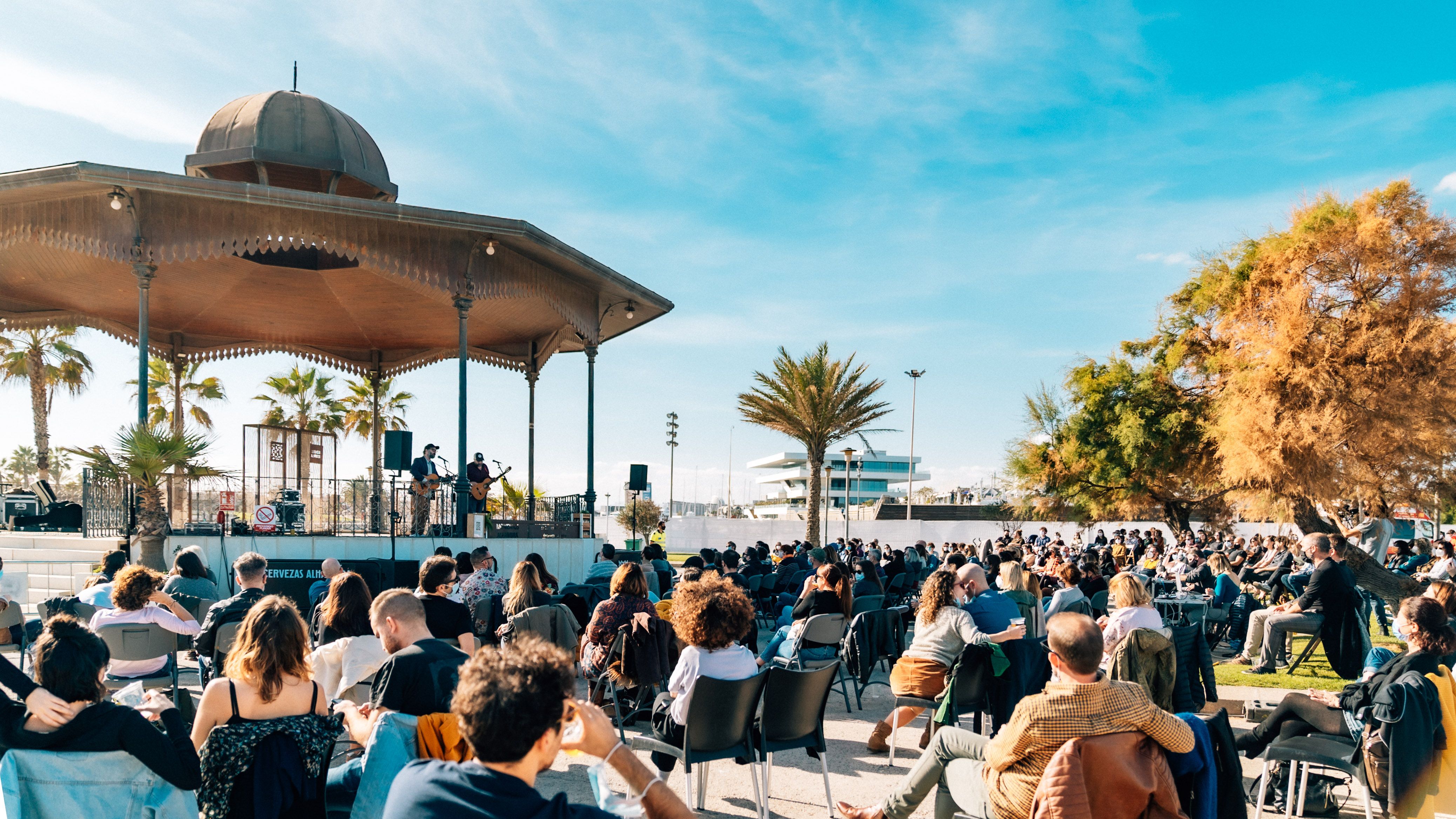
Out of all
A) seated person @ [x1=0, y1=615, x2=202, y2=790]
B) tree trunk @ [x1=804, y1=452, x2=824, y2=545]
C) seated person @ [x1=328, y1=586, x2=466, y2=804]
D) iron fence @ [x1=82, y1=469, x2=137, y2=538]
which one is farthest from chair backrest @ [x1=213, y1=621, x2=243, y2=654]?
tree trunk @ [x1=804, y1=452, x2=824, y2=545]

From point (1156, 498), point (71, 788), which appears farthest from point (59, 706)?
point (1156, 498)

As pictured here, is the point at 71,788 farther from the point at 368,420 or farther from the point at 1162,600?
Result: the point at 368,420

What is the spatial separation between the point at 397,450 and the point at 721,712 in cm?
1024

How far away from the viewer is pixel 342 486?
1482 cm

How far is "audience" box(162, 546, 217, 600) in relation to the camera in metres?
7.72

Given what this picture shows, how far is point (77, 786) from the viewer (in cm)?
286

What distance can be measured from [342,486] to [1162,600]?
11.8 metres

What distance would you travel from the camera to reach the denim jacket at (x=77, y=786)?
284cm

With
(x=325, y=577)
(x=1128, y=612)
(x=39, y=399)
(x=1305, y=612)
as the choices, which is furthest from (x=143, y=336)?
(x=39, y=399)

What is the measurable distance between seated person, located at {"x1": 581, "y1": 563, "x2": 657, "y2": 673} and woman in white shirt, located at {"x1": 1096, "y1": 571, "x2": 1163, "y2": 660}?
9.66 feet

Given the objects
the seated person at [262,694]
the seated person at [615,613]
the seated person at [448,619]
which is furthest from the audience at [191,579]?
the seated person at [262,694]

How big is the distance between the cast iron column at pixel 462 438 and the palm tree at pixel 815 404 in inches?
528

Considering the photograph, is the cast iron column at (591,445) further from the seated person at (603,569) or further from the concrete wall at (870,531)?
the concrete wall at (870,531)

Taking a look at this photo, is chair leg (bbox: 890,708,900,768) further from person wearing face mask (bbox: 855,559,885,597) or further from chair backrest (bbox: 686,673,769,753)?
person wearing face mask (bbox: 855,559,885,597)
